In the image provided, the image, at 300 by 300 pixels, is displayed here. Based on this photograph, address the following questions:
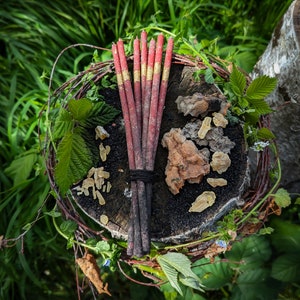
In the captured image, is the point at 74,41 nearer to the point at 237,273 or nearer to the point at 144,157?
the point at 144,157

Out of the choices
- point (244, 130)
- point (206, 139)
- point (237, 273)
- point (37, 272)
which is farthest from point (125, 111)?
point (37, 272)

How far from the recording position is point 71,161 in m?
1.24

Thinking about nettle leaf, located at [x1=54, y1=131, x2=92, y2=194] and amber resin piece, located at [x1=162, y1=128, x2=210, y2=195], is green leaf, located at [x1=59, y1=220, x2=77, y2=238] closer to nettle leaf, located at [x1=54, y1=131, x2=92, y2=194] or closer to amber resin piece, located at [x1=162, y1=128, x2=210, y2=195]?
nettle leaf, located at [x1=54, y1=131, x2=92, y2=194]

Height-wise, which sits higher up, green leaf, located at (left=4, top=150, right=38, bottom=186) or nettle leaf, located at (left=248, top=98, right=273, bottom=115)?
nettle leaf, located at (left=248, top=98, right=273, bottom=115)

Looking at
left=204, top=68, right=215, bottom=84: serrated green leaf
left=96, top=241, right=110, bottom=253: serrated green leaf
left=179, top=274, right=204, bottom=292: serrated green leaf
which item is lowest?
left=179, top=274, right=204, bottom=292: serrated green leaf

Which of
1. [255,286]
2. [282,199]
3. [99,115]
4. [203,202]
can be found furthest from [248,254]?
[99,115]

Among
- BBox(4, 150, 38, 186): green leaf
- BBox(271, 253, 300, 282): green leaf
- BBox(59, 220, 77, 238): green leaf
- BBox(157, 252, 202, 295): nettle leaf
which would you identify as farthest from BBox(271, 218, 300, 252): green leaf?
BBox(4, 150, 38, 186): green leaf

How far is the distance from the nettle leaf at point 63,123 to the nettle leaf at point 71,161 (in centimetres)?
4

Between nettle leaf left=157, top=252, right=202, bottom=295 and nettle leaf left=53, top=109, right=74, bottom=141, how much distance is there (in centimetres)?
50

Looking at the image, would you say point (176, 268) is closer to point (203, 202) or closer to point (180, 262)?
point (180, 262)

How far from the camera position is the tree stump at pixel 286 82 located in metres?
1.33

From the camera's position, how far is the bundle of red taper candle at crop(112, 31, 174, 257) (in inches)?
46.4

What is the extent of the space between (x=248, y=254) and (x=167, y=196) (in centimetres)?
68

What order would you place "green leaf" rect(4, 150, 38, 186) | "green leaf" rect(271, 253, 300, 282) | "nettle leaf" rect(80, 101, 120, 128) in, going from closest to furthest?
"nettle leaf" rect(80, 101, 120, 128), "green leaf" rect(271, 253, 300, 282), "green leaf" rect(4, 150, 38, 186)
